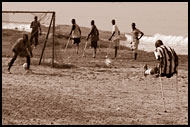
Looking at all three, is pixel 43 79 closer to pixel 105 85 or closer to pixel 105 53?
pixel 105 85

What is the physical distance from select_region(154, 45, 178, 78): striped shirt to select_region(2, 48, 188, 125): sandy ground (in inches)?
31.8

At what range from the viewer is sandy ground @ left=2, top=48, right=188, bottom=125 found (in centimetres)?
967

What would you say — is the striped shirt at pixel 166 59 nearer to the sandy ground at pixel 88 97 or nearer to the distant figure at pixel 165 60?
the distant figure at pixel 165 60

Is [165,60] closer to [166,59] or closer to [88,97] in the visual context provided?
[166,59]

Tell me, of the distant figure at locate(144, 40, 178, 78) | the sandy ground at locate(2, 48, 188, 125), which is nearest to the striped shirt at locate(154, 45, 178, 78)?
the distant figure at locate(144, 40, 178, 78)

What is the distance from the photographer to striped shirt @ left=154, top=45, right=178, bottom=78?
10.6 m

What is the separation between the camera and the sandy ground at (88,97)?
31.7ft

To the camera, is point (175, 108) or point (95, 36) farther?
point (95, 36)

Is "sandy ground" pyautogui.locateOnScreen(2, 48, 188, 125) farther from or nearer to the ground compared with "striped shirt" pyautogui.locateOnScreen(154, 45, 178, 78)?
nearer to the ground

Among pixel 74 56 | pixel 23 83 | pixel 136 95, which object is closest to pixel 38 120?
pixel 136 95

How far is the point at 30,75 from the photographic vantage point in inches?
628

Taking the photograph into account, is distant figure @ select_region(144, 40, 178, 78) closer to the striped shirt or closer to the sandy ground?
the striped shirt

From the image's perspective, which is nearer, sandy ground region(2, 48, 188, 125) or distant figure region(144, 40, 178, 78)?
sandy ground region(2, 48, 188, 125)

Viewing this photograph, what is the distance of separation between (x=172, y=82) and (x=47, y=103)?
5.40 metres
